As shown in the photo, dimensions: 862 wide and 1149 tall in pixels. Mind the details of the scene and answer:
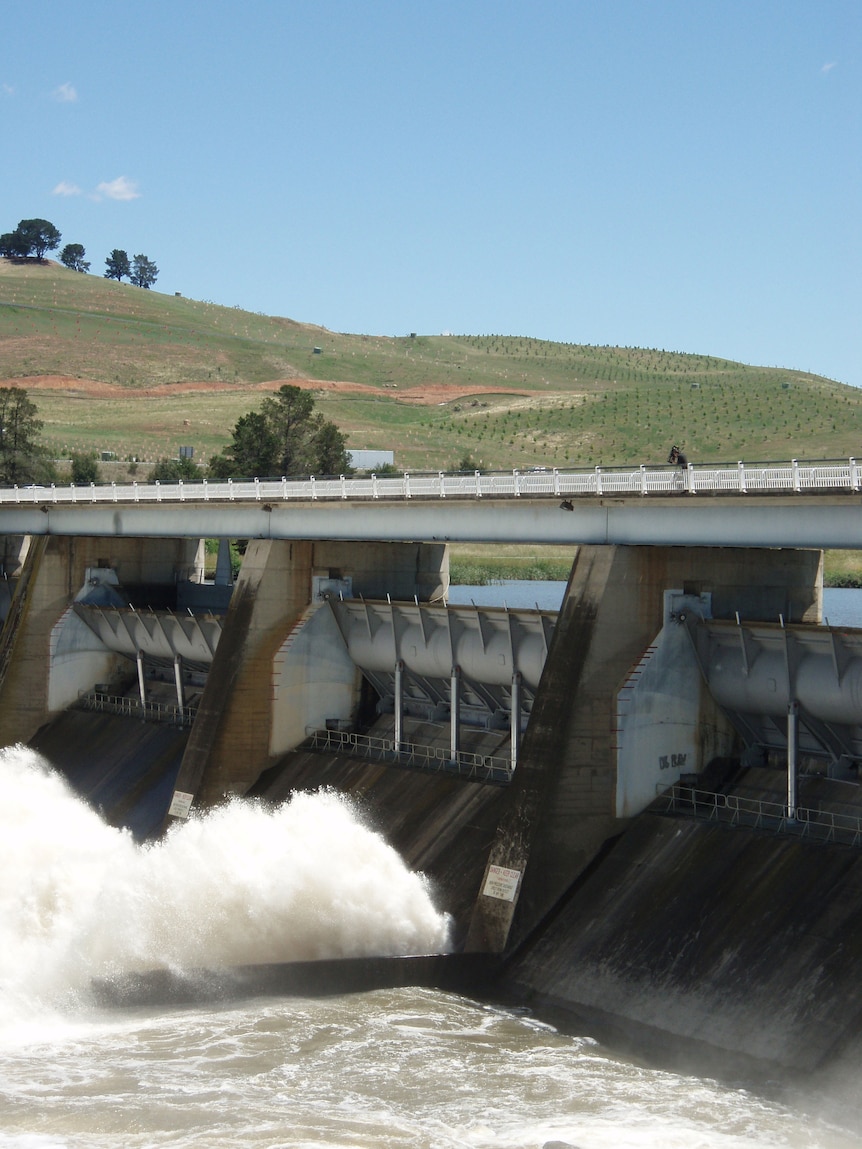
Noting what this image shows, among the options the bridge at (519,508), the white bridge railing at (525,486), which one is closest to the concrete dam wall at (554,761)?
the bridge at (519,508)

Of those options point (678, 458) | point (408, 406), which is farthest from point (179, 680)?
point (408, 406)

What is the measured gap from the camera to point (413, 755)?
35656 millimetres

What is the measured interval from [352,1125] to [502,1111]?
220 cm

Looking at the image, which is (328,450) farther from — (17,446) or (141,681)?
(141,681)

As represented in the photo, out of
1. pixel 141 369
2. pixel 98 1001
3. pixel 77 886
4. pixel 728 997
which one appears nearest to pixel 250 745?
pixel 77 886

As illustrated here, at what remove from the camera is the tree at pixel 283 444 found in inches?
3164

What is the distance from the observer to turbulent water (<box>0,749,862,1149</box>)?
19.9m

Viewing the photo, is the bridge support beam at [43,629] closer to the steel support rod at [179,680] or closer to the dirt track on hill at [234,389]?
the steel support rod at [179,680]

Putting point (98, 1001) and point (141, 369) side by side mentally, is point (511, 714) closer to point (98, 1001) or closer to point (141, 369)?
point (98, 1001)

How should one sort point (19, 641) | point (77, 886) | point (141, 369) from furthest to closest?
1. point (141, 369)
2. point (19, 641)
3. point (77, 886)

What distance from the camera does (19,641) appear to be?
4703 cm

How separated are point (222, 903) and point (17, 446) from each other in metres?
61.5

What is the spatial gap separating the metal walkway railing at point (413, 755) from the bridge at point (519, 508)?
5.35m

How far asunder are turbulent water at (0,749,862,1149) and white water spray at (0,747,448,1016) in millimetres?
48
